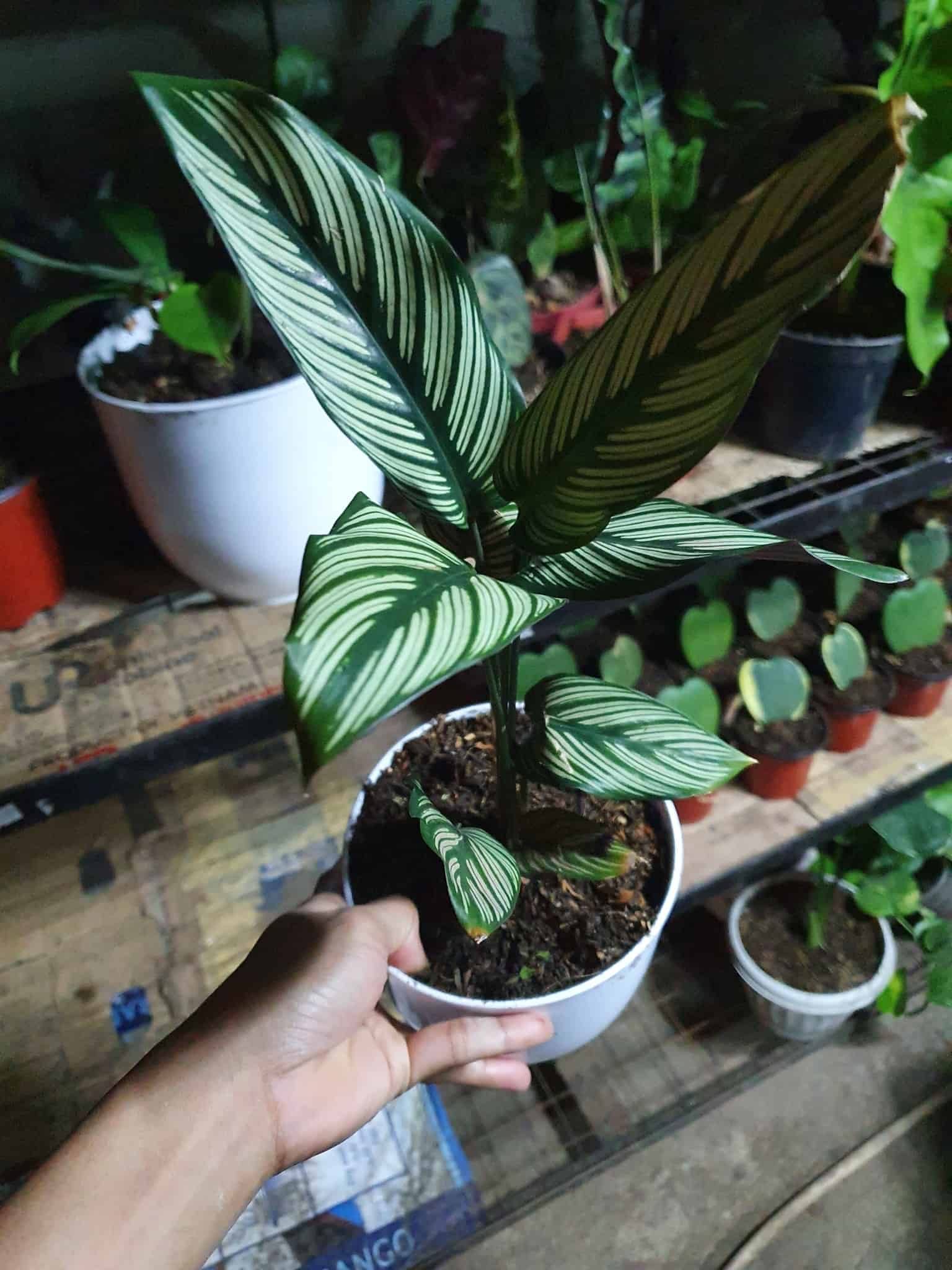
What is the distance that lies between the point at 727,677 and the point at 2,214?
99 cm

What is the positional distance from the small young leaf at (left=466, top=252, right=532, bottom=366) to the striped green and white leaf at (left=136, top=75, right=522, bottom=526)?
43 cm

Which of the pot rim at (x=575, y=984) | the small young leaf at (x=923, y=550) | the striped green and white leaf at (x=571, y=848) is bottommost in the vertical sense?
the small young leaf at (x=923, y=550)

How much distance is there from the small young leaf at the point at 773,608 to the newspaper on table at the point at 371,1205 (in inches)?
30.2

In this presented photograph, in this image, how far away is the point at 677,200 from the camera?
867 millimetres

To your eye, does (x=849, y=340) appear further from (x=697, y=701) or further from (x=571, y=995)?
(x=571, y=995)

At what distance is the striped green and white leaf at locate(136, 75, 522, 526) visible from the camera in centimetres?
32

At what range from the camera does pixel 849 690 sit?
3.58ft

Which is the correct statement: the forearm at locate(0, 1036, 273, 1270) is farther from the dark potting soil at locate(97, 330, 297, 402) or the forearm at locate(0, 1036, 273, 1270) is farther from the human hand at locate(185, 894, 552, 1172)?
the dark potting soil at locate(97, 330, 297, 402)

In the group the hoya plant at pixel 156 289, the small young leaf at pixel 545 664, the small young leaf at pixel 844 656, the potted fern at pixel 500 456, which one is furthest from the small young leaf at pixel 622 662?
the hoya plant at pixel 156 289

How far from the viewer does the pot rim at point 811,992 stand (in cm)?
105

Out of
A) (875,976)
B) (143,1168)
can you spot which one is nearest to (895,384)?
(875,976)

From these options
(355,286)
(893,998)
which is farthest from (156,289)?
(893,998)

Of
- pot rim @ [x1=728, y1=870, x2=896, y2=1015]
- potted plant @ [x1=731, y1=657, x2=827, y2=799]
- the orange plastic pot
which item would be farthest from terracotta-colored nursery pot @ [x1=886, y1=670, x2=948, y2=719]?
the orange plastic pot

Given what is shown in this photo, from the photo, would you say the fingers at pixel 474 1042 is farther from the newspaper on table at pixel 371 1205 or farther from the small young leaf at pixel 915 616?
the small young leaf at pixel 915 616
